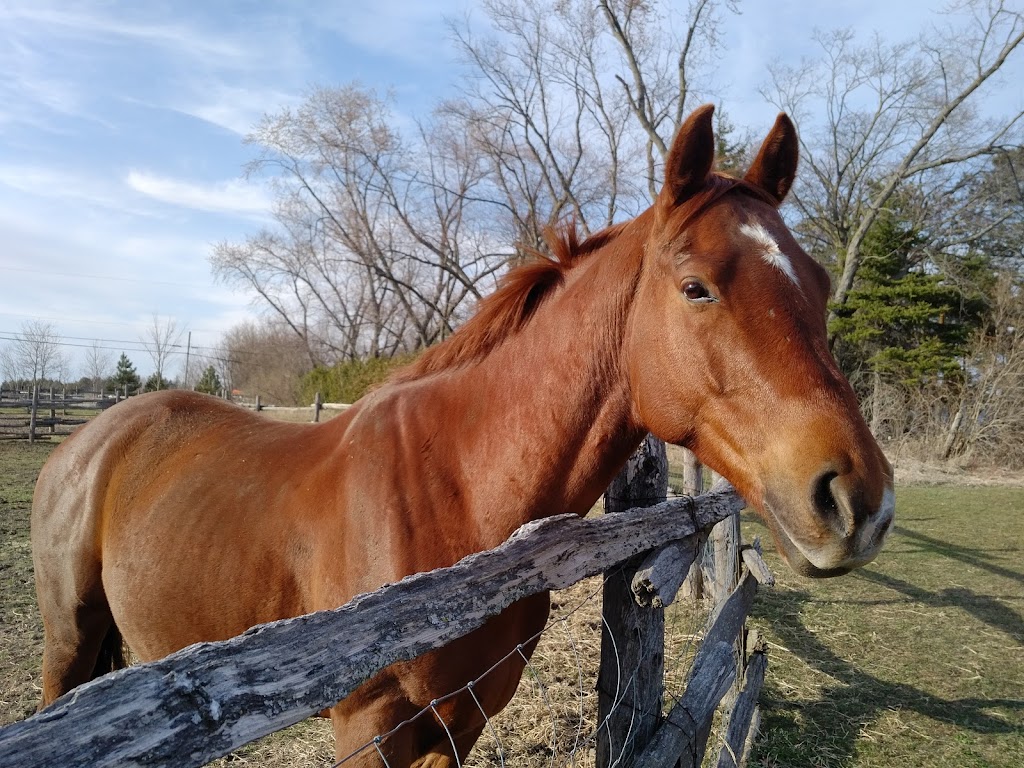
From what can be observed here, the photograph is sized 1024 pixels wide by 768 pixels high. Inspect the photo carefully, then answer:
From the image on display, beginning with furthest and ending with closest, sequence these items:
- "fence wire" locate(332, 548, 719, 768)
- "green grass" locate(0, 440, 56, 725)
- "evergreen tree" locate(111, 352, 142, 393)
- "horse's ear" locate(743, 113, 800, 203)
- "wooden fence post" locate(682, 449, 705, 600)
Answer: "evergreen tree" locate(111, 352, 142, 393) < "wooden fence post" locate(682, 449, 705, 600) < "green grass" locate(0, 440, 56, 725) < "fence wire" locate(332, 548, 719, 768) < "horse's ear" locate(743, 113, 800, 203)

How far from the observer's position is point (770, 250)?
1.74m

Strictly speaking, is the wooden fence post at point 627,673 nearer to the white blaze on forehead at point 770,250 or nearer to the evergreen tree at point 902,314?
the white blaze on forehead at point 770,250

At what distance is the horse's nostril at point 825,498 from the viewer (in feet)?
4.77

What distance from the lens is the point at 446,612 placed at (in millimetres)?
1257

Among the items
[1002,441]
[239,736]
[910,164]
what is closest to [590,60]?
[910,164]

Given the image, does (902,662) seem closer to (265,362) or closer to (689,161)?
(689,161)

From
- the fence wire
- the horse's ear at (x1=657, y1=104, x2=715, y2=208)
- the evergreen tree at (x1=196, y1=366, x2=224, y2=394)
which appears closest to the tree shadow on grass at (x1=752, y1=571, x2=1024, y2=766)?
the fence wire

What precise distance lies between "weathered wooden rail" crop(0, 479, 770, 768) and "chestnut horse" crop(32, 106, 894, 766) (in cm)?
53

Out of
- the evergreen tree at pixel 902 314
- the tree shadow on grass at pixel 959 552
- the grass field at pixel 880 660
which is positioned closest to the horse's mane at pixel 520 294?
the grass field at pixel 880 660

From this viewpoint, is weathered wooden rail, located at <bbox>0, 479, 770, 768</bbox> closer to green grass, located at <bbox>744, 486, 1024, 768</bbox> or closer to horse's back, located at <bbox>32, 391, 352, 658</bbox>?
horse's back, located at <bbox>32, 391, 352, 658</bbox>

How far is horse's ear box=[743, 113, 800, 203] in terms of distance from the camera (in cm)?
215

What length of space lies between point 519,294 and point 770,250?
2.98 feet

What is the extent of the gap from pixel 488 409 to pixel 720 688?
163 centimetres

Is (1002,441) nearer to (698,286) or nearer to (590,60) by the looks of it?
(590,60)
